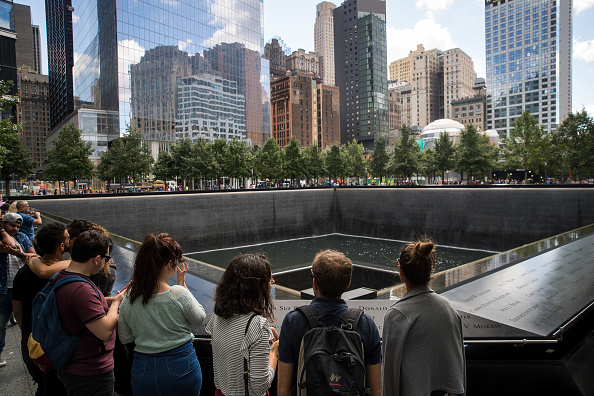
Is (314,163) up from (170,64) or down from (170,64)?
down

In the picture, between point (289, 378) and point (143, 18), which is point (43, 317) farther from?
point (143, 18)

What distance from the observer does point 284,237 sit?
96.7 feet

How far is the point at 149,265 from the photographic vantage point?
2.60 meters

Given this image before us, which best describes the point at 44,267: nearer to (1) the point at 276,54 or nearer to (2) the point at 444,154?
(2) the point at 444,154

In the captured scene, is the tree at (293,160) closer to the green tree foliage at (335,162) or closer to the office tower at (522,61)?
the green tree foliage at (335,162)

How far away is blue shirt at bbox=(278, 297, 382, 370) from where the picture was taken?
7.11ft

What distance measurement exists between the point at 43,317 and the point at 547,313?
15.2 ft

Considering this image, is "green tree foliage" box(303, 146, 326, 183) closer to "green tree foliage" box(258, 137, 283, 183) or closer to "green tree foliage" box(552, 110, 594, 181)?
"green tree foliage" box(258, 137, 283, 183)

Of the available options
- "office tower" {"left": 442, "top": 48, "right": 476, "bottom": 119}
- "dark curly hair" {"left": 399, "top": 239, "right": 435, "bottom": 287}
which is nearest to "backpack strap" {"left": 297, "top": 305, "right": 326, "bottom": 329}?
"dark curly hair" {"left": 399, "top": 239, "right": 435, "bottom": 287}

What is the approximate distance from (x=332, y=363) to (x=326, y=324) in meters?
0.23

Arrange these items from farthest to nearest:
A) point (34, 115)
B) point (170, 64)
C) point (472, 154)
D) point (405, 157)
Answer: point (34, 115), point (170, 64), point (405, 157), point (472, 154)

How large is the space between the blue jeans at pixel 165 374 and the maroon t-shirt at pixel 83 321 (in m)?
0.29

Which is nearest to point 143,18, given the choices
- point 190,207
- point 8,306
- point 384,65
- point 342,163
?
point 342,163

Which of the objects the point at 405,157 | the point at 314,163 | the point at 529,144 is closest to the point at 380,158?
the point at 405,157
